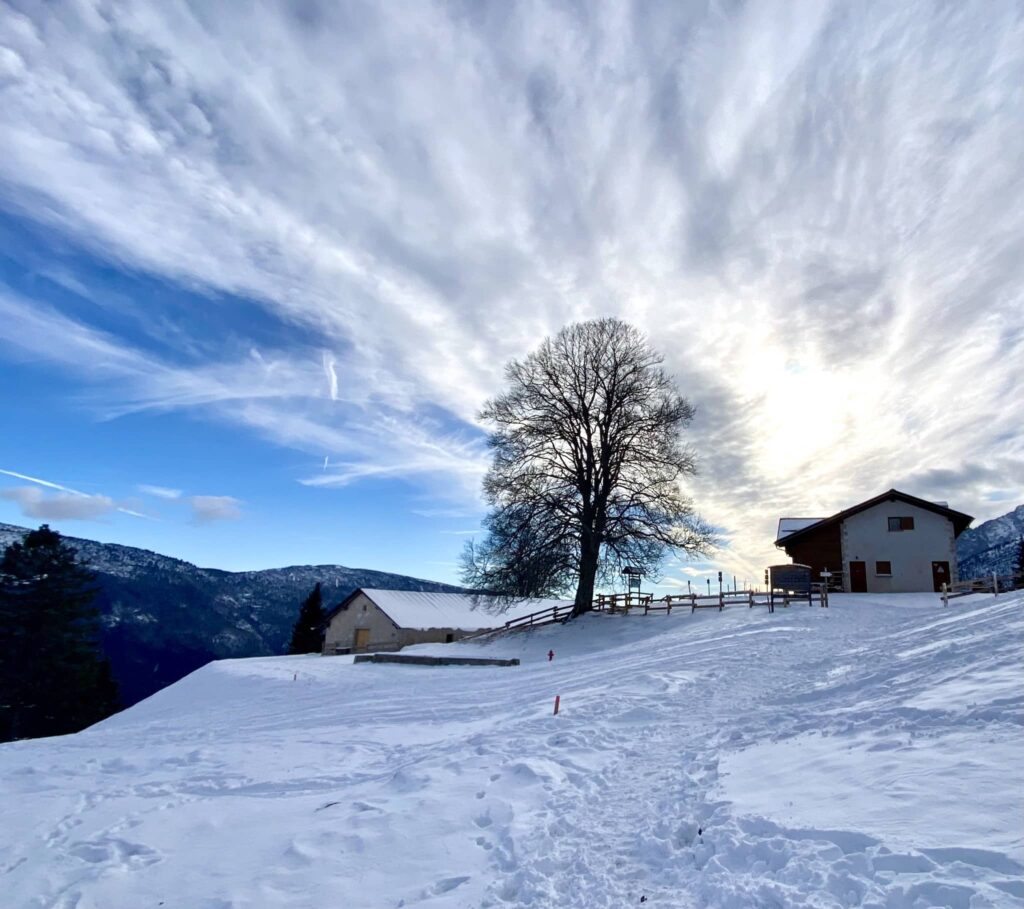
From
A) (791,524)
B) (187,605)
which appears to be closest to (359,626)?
(791,524)

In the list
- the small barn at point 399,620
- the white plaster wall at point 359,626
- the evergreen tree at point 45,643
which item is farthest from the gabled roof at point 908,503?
the evergreen tree at point 45,643

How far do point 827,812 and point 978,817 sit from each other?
3.82 ft

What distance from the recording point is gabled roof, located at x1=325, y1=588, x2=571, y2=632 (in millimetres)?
43094

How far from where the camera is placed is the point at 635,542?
2806cm

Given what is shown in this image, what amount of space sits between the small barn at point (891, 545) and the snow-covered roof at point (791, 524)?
25.0 feet

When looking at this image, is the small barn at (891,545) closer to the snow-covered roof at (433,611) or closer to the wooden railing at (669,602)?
the wooden railing at (669,602)

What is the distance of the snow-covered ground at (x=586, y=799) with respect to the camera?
4.96 m

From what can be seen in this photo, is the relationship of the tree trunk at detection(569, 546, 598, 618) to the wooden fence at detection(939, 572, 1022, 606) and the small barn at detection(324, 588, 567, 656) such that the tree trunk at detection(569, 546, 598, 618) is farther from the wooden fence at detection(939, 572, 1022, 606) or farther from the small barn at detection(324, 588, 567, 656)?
the wooden fence at detection(939, 572, 1022, 606)

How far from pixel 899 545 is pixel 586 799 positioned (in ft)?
119

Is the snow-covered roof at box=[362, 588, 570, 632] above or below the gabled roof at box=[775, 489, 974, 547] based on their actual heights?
below

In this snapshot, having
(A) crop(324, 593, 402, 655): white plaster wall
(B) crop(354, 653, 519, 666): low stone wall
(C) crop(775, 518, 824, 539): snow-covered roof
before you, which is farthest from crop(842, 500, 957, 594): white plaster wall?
(A) crop(324, 593, 402, 655): white plaster wall

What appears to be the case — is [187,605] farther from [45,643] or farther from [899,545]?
[899,545]

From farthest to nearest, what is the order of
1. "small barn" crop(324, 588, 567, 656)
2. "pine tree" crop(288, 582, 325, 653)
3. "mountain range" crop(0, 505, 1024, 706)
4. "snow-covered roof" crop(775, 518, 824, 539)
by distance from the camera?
"mountain range" crop(0, 505, 1024, 706), "pine tree" crop(288, 582, 325, 653), "snow-covered roof" crop(775, 518, 824, 539), "small barn" crop(324, 588, 567, 656)

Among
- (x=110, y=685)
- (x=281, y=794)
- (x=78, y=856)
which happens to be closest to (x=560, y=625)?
(x=281, y=794)
